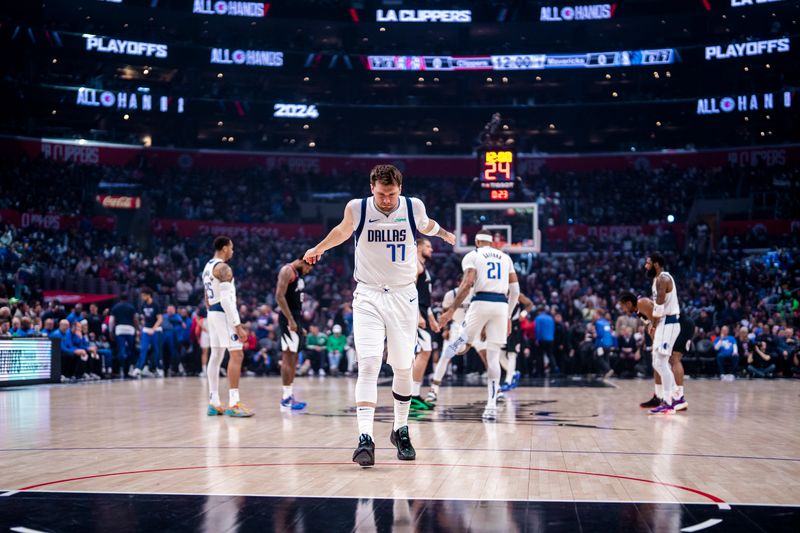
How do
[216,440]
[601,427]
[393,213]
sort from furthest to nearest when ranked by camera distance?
[601,427]
[216,440]
[393,213]

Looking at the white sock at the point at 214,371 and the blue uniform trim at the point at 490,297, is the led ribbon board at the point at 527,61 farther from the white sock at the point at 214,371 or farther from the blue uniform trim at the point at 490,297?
the white sock at the point at 214,371

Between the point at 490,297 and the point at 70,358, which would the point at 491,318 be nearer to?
the point at 490,297

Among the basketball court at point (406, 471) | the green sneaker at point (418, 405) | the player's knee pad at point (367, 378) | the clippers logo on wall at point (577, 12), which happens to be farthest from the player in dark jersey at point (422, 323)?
the clippers logo on wall at point (577, 12)

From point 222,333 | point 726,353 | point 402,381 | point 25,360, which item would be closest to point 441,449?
point 402,381

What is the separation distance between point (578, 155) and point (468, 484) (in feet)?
145

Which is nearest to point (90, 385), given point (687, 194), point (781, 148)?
point (687, 194)

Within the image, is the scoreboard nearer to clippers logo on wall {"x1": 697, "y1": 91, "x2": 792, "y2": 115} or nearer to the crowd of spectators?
the crowd of spectators

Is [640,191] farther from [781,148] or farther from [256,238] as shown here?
[256,238]

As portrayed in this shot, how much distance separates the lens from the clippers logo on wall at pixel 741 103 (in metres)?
43.0

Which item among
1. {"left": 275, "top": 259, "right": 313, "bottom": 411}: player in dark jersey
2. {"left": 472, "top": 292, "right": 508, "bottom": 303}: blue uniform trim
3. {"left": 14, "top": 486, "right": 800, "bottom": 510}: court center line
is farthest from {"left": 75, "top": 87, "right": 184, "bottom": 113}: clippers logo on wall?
{"left": 14, "top": 486, "right": 800, "bottom": 510}: court center line

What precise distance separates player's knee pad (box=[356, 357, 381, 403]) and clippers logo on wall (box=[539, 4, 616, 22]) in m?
43.7

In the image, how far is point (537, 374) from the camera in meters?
25.0

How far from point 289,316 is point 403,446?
5.45 m

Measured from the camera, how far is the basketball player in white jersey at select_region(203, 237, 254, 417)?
1239cm
